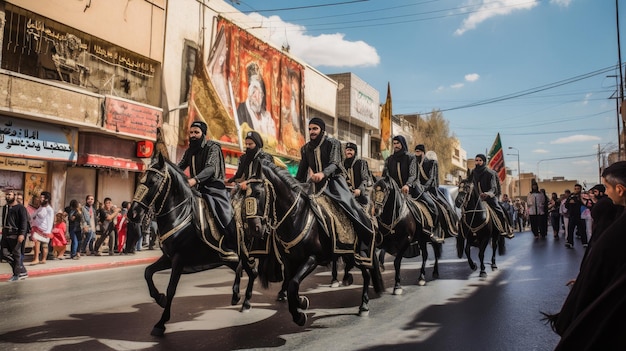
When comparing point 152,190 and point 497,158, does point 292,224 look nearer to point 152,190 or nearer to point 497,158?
point 152,190

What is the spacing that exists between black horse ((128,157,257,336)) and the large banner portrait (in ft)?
52.7

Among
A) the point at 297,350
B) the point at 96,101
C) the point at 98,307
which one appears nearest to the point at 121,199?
the point at 96,101

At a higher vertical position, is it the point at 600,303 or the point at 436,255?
the point at 600,303

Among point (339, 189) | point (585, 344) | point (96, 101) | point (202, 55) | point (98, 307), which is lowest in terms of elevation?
point (98, 307)

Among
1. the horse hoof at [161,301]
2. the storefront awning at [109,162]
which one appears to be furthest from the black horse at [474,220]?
the storefront awning at [109,162]

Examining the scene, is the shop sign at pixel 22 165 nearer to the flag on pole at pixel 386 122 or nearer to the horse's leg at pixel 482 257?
the horse's leg at pixel 482 257

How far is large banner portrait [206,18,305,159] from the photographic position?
74.0 ft

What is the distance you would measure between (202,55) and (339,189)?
53.9ft

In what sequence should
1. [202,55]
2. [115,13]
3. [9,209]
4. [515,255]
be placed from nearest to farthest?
[9,209], [515,255], [115,13], [202,55]

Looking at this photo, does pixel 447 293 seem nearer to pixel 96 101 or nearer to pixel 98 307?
pixel 98 307

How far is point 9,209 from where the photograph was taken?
10.1 metres

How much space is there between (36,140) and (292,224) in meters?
12.8

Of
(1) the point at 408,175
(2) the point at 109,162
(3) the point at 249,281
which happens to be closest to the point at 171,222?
(3) the point at 249,281

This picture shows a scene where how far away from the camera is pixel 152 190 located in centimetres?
552
